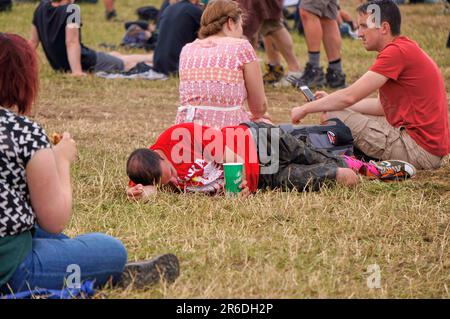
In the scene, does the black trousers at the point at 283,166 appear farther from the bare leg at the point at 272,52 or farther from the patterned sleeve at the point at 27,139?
the bare leg at the point at 272,52

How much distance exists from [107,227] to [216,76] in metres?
1.50

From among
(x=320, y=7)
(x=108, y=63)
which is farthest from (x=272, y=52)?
(x=108, y=63)

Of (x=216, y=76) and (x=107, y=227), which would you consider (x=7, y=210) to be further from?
(x=216, y=76)

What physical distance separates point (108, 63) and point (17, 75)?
749 centimetres

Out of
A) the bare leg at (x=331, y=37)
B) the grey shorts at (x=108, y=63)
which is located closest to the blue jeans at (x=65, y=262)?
the bare leg at (x=331, y=37)

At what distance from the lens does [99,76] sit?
1052 centimetres

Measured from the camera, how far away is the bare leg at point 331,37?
9633 mm

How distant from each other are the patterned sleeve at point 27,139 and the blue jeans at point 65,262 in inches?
14.3

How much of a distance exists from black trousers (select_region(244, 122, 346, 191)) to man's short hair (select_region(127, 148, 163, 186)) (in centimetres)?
62

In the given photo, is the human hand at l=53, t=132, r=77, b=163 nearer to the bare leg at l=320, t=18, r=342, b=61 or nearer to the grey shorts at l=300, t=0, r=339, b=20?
the grey shorts at l=300, t=0, r=339, b=20

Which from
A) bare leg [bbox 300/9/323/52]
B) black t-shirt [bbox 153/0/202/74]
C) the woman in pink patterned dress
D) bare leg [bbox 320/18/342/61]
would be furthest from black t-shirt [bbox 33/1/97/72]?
the woman in pink patterned dress

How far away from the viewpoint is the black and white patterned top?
10.8ft

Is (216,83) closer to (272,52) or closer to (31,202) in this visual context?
(31,202)
